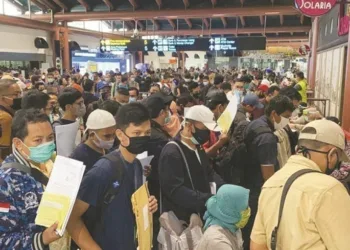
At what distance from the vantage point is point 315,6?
682 cm

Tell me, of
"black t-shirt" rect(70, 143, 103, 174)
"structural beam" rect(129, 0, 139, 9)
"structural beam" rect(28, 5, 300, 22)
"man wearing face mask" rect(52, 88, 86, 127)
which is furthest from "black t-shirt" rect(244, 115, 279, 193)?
"structural beam" rect(129, 0, 139, 9)

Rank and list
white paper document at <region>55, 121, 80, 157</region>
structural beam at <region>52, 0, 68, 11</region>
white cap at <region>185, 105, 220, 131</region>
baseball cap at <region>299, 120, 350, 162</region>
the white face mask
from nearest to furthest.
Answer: baseball cap at <region>299, 120, 350, 162</region> → white cap at <region>185, 105, 220, 131</region> → white paper document at <region>55, 121, 80, 157</region> → the white face mask → structural beam at <region>52, 0, 68, 11</region>

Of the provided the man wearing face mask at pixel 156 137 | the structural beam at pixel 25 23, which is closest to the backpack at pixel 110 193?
the man wearing face mask at pixel 156 137

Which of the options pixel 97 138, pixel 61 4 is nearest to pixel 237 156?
pixel 97 138

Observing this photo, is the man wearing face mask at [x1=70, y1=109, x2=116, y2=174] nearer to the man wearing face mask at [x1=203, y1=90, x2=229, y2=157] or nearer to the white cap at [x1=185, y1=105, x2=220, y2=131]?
the white cap at [x1=185, y1=105, x2=220, y2=131]

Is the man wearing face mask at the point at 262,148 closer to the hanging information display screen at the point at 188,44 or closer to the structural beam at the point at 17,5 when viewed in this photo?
the hanging information display screen at the point at 188,44

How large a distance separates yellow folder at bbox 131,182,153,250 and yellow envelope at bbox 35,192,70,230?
0.48 m

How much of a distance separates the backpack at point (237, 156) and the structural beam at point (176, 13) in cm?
1286

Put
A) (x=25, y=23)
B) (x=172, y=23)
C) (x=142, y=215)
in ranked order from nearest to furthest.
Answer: (x=142, y=215) → (x=25, y=23) → (x=172, y=23)

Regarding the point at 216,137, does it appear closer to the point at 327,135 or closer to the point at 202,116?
the point at 202,116

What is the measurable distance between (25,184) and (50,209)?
0.22 meters

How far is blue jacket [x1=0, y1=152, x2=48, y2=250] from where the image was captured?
184 centimetres

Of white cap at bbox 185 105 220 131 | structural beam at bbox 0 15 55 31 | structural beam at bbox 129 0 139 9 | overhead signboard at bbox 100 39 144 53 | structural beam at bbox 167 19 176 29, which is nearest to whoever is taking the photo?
white cap at bbox 185 105 220 131

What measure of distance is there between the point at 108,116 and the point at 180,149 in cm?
65
